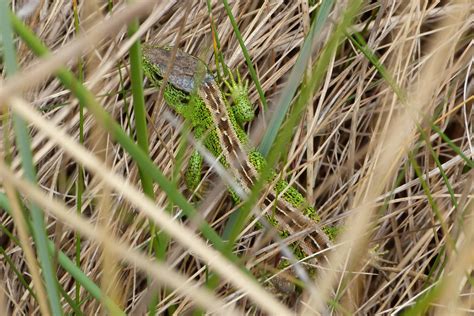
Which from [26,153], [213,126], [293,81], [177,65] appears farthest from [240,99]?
[26,153]

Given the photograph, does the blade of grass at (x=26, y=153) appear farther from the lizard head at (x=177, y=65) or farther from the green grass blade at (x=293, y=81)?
the lizard head at (x=177, y=65)

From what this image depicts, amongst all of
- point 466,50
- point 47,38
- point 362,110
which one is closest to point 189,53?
point 47,38

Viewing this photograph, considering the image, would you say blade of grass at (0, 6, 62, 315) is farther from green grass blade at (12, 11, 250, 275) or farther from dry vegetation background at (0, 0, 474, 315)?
dry vegetation background at (0, 0, 474, 315)

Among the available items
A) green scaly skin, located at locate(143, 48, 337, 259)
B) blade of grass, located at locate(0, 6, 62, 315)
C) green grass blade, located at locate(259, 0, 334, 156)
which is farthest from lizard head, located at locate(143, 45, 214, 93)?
blade of grass, located at locate(0, 6, 62, 315)

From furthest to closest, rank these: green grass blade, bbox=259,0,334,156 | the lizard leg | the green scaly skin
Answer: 1. the lizard leg
2. the green scaly skin
3. green grass blade, bbox=259,0,334,156

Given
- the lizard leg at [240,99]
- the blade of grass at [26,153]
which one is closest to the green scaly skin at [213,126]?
the lizard leg at [240,99]

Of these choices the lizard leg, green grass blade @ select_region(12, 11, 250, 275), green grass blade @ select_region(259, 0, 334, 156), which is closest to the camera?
green grass blade @ select_region(12, 11, 250, 275)

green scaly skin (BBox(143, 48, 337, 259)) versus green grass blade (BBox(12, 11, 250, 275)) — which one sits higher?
green grass blade (BBox(12, 11, 250, 275))

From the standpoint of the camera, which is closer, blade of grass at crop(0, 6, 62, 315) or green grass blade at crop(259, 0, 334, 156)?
blade of grass at crop(0, 6, 62, 315)

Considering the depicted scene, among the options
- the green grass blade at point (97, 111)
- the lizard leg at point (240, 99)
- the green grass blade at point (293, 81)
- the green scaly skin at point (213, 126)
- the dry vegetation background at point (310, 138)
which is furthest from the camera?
the lizard leg at point (240, 99)
